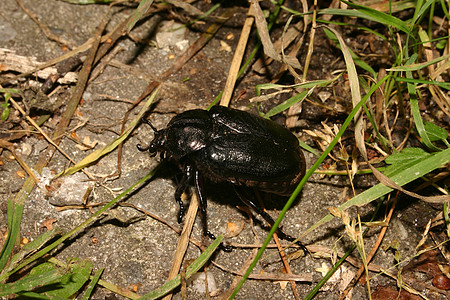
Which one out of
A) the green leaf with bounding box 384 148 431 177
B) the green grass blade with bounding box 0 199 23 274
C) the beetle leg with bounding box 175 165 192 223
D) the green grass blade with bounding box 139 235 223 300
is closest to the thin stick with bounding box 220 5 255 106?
the beetle leg with bounding box 175 165 192 223

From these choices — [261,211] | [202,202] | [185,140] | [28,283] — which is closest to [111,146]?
[185,140]

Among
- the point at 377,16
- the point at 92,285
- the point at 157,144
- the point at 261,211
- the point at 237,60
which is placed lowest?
the point at 92,285

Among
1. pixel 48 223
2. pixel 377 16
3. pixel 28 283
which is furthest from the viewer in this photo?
pixel 377 16

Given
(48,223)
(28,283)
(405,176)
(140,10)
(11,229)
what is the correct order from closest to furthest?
(28,283), (405,176), (11,229), (48,223), (140,10)

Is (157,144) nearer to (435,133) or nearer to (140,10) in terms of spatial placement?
(140,10)

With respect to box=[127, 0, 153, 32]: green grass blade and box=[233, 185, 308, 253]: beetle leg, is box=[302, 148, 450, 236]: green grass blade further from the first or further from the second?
box=[127, 0, 153, 32]: green grass blade

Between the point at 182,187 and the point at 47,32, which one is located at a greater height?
the point at 47,32

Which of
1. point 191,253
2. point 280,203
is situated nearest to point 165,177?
point 191,253
